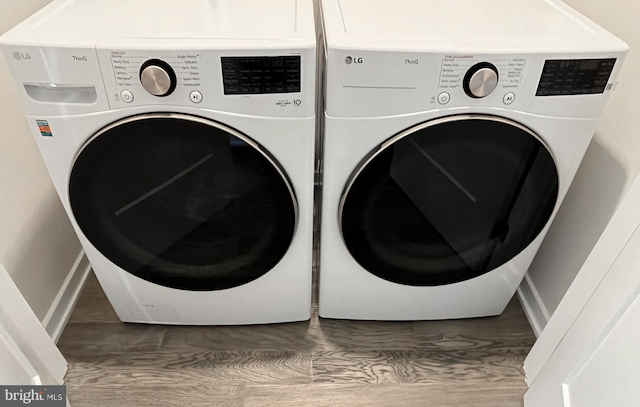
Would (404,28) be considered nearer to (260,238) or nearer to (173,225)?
(260,238)

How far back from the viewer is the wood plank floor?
121 centimetres

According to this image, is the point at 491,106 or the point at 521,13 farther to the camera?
the point at 521,13

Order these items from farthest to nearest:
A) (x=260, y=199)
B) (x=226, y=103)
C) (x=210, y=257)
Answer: (x=210, y=257), (x=260, y=199), (x=226, y=103)

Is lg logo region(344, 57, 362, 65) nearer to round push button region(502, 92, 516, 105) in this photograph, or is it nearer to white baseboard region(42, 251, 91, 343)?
round push button region(502, 92, 516, 105)

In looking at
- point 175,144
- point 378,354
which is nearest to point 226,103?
point 175,144

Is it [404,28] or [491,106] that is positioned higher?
[404,28]

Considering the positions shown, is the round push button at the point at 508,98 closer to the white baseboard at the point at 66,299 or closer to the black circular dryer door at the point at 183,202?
the black circular dryer door at the point at 183,202

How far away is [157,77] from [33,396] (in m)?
0.75

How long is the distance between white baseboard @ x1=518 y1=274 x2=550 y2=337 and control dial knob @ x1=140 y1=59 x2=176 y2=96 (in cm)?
114

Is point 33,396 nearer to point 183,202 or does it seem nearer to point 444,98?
point 183,202

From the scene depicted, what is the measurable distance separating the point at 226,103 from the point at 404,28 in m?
0.39

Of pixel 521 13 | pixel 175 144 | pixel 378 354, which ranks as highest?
pixel 521 13

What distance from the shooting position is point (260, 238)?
1.13m

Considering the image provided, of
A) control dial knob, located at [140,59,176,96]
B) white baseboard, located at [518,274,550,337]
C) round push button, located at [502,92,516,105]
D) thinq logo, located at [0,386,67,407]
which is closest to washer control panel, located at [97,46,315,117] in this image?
control dial knob, located at [140,59,176,96]
